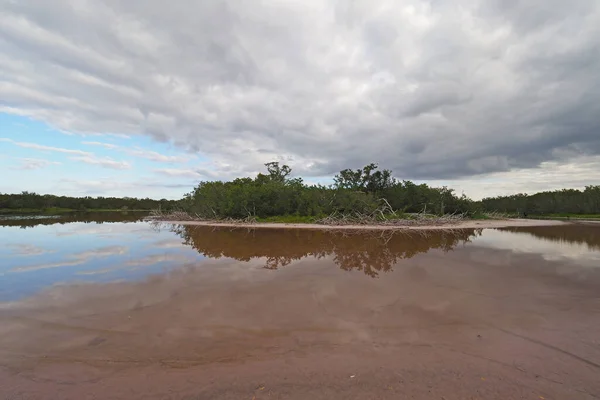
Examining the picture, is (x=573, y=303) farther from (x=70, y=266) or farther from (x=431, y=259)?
(x=70, y=266)

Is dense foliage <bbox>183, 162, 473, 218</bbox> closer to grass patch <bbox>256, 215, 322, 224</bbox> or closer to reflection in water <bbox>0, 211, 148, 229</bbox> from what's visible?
grass patch <bbox>256, 215, 322, 224</bbox>

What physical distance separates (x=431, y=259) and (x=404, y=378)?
793cm

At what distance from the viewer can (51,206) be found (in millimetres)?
58000

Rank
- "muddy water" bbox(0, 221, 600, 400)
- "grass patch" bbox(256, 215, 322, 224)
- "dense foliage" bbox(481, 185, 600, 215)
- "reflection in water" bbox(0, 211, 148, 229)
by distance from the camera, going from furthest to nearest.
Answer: "dense foliage" bbox(481, 185, 600, 215)
"grass patch" bbox(256, 215, 322, 224)
"reflection in water" bbox(0, 211, 148, 229)
"muddy water" bbox(0, 221, 600, 400)

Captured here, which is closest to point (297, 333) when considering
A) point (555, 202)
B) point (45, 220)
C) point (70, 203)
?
point (45, 220)

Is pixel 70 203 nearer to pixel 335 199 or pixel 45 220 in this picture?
pixel 45 220

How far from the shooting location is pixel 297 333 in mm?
4195

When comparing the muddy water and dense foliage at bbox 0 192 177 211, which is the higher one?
dense foliage at bbox 0 192 177 211

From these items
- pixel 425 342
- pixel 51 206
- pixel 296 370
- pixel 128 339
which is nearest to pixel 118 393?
pixel 128 339

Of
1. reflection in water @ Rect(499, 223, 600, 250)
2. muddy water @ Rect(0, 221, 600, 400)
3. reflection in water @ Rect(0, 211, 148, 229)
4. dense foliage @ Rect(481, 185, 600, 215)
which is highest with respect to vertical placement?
dense foliage @ Rect(481, 185, 600, 215)

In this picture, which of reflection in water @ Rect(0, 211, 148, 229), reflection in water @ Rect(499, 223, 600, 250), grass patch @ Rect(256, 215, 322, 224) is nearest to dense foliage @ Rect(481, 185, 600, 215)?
reflection in water @ Rect(499, 223, 600, 250)

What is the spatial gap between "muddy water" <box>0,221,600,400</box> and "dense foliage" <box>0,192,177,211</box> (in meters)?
40.8

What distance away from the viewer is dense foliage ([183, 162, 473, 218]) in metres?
29.2

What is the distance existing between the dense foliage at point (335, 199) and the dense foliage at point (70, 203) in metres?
16.6
